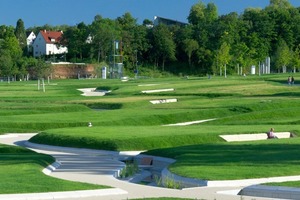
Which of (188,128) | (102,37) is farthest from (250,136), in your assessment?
(102,37)

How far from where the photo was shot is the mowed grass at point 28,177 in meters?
20.0

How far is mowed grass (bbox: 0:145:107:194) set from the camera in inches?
788

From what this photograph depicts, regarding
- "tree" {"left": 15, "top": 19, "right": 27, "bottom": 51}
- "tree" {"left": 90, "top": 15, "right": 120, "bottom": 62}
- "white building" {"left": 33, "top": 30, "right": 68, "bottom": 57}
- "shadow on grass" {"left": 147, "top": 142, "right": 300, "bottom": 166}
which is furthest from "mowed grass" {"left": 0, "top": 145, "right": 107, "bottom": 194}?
"tree" {"left": 15, "top": 19, "right": 27, "bottom": 51}

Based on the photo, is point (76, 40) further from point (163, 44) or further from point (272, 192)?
point (272, 192)

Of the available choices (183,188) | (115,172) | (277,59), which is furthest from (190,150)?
(277,59)

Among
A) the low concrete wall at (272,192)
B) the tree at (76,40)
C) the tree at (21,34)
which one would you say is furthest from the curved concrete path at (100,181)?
the tree at (21,34)

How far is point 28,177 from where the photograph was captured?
22.4 m

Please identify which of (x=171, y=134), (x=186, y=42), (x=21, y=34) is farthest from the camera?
(x=21, y=34)

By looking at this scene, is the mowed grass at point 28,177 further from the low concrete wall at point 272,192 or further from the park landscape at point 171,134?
the low concrete wall at point 272,192

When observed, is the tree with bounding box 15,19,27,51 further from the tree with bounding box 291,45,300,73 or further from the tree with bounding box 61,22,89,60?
the tree with bounding box 291,45,300,73

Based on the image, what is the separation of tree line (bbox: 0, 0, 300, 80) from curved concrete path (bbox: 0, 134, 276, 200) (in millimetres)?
113516

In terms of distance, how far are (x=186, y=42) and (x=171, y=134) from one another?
4667 inches

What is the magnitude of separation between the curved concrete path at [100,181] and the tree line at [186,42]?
372 feet

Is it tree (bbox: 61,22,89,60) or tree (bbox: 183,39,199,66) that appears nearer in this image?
tree (bbox: 183,39,199,66)
